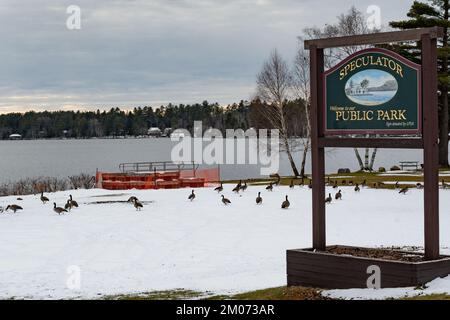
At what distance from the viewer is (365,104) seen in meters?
13.8

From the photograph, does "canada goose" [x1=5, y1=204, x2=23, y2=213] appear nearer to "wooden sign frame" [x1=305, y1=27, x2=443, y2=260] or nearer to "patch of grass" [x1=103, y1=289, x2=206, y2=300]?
"patch of grass" [x1=103, y1=289, x2=206, y2=300]

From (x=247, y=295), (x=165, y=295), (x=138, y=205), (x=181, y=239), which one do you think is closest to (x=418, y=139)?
(x=247, y=295)

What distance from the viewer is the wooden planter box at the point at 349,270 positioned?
40.4 ft

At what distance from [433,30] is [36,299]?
979cm

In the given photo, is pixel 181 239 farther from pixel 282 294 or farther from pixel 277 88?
pixel 277 88

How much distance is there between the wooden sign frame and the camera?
12859 millimetres

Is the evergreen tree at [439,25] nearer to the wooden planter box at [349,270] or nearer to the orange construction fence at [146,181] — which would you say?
the orange construction fence at [146,181]

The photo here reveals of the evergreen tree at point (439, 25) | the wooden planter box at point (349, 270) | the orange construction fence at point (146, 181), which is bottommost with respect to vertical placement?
the wooden planter box at point (349, 270)

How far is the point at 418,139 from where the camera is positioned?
42.8 ft

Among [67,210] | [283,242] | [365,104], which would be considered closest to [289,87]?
[67,210]

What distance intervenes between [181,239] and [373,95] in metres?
11.1

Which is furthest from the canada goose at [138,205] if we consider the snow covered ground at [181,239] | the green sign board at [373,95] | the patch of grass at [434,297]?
the patch of grass at [434,297]

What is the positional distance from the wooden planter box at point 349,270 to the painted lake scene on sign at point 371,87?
3098 millimetres

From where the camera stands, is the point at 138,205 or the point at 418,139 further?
the point at 138,205
